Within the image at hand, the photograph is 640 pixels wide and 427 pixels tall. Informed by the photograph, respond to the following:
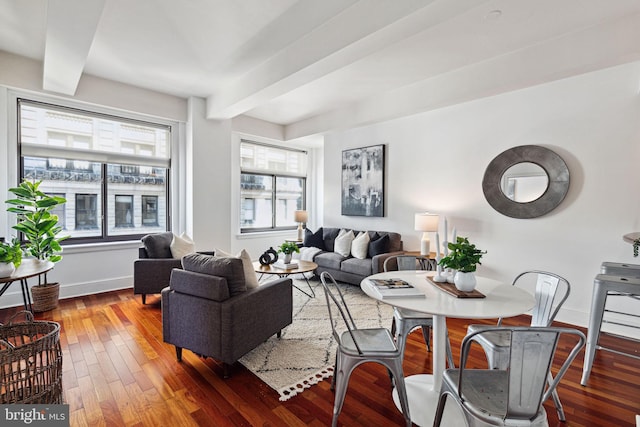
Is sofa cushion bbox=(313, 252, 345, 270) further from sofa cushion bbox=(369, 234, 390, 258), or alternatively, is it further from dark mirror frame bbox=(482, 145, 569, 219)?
dark mirror frame bbox=(482, 145, 569, 219)

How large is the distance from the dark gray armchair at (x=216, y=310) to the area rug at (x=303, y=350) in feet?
0.62

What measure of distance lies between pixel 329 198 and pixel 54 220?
4.10 m

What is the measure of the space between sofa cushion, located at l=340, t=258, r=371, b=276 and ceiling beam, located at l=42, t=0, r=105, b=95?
12.3ft

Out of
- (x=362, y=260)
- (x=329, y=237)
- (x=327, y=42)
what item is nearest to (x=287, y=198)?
(x=329, y=237)

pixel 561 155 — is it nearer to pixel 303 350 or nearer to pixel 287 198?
pixel 303 350

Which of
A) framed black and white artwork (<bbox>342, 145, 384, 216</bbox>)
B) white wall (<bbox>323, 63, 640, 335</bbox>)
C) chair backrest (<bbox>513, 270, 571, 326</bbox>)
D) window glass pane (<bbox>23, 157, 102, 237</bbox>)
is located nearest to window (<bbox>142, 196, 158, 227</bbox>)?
window glass pane (<bbox>23, 157, 102, 237</bbox>)

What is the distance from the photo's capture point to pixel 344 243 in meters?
4.89

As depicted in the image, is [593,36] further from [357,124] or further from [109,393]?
[109,393]

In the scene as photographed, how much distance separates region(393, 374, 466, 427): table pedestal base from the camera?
69.9 inches

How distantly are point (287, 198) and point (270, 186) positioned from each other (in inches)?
21.4

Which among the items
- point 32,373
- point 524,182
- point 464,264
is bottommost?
point 32,373

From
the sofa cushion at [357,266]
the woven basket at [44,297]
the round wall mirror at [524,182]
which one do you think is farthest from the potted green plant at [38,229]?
the round wall mirror at [524,182]

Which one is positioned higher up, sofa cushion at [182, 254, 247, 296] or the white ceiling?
the white ceiling

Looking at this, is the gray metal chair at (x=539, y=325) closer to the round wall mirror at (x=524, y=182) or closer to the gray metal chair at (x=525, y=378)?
the gray metal chair at (x=525, y=378)
